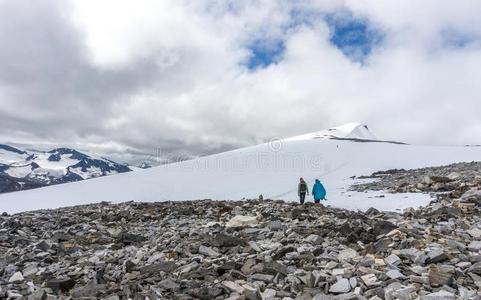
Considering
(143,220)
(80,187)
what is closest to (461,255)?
(143,220)

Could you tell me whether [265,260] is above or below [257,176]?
below

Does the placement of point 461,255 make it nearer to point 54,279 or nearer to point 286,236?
point 286,236

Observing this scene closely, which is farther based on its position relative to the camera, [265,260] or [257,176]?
[257,176]

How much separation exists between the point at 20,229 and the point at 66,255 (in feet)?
20.7

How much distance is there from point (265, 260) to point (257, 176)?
1675 inches

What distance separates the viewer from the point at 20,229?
17.2m

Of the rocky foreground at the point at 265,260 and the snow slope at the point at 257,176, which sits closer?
the rocky foreground at the point at 265,260

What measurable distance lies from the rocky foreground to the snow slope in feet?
36.2

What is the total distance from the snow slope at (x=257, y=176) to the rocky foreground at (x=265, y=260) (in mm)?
11042

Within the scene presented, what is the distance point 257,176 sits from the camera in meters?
52.0

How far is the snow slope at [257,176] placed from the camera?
40.7m

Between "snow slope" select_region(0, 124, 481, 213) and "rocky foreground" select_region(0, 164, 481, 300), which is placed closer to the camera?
"rocky foreground" select_region(0, 164, 481, 300)

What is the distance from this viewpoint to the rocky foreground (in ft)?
25.4

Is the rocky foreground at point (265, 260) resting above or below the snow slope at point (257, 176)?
below
